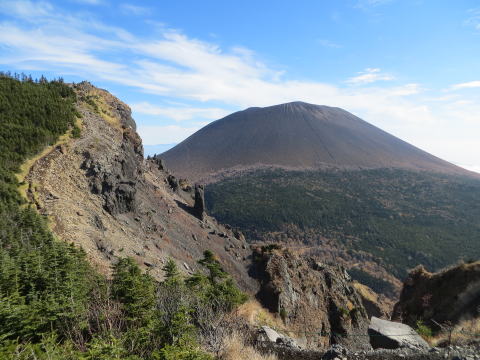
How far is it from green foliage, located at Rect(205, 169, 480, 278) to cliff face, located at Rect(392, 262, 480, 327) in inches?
3447

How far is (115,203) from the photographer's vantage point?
26.4 m

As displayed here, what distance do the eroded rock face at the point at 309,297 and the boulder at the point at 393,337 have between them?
54.6 feet

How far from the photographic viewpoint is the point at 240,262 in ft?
122

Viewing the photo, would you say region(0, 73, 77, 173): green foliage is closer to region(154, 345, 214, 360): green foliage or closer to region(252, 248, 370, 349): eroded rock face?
region(154, 345, 214, 360): green foliage

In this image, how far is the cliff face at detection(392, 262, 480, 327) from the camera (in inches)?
679

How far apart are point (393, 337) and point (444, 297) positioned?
11.6m

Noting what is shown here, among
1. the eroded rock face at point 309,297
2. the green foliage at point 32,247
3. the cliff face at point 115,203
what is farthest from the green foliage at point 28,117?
the eroded rock face at point 309,297

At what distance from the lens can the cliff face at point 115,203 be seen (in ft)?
67.4

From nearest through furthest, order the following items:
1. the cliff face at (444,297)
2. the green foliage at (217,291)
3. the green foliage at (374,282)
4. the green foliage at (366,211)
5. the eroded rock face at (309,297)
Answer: the green foliage at (217,291) → the cliff face at (444,297) → the eroded rock face at (309,297) → the green foliage at (374,282) → the green foliage at (366,211)

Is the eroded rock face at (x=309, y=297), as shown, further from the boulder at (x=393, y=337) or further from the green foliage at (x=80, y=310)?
the green foliage at (x=80, y=310)

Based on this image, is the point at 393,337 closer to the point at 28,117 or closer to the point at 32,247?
the point at 32,247

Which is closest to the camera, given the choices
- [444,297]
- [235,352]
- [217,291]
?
[235,352]

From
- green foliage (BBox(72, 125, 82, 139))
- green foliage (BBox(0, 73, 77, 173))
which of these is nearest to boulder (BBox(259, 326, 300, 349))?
green foliage (BBox(0, 73, 77, 173))

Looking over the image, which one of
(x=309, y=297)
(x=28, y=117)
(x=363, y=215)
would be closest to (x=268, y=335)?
(x=309, y=297)
